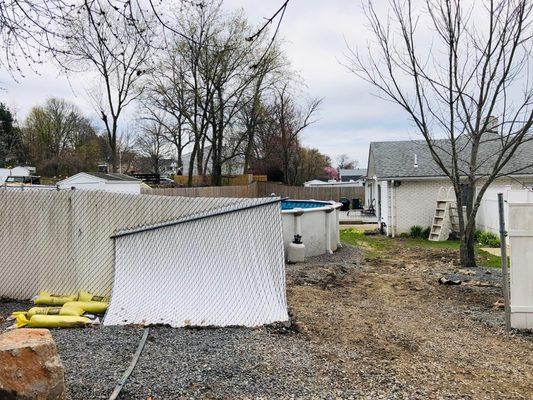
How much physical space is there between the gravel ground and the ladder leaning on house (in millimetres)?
9852

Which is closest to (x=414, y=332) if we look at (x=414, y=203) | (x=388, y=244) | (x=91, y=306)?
(x=91, y=306)

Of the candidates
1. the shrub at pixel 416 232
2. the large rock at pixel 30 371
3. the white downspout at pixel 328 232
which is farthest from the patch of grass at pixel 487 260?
the large rock at pixel 30 371

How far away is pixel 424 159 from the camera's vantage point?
63.7 ft

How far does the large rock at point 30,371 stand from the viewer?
120 inches

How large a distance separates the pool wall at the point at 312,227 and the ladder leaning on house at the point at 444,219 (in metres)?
5.69

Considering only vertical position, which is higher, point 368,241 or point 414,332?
point 414,332

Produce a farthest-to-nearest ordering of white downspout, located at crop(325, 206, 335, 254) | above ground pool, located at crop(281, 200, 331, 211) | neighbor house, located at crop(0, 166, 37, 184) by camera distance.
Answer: neighbor house, located at crop(0, 166, 37, 184) < above ground pool, located at crop(281, 200, 331, 211) < white downspout, located at crop(325, 206, 335, 254)

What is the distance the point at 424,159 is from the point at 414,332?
15.3 metres

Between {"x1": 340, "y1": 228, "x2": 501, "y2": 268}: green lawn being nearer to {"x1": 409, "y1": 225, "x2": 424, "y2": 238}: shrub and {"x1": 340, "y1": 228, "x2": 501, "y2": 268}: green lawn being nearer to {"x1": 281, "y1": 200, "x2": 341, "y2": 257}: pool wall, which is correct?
{"x1": 409, "y1": 225, "x2": 424, "y2": 238}: shrub

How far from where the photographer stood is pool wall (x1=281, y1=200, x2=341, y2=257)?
36.0 feet

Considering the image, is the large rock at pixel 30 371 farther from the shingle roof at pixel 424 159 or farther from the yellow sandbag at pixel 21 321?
the shingle roof at pixel 424 159

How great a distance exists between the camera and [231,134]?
39.1 meters

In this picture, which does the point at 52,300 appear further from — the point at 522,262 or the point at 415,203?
the point at 415,203

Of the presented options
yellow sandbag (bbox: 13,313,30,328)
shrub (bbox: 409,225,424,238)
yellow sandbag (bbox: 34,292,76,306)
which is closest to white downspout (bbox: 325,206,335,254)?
shrub (bbox: 409,225,424,238)
